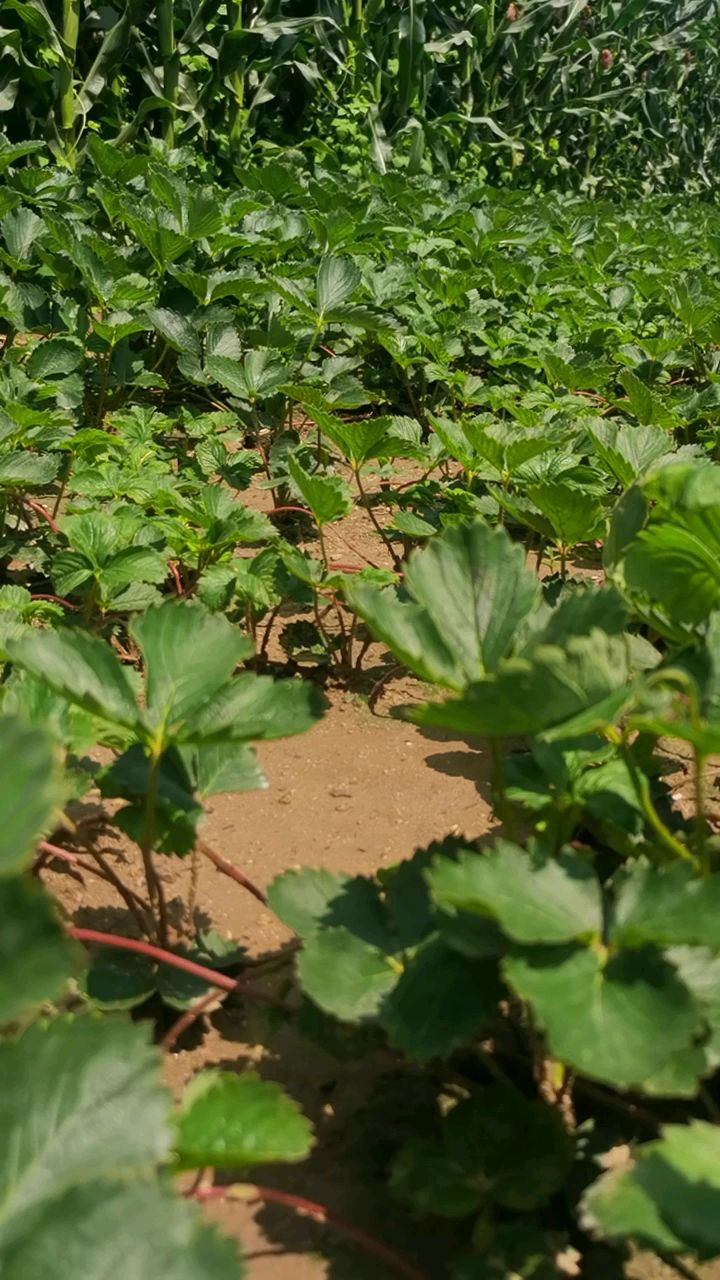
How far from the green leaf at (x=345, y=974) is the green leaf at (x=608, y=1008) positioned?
18 centimetres

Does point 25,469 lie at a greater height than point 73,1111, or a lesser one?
lesser

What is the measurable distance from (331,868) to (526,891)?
79cm

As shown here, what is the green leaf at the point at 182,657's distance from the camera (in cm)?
122

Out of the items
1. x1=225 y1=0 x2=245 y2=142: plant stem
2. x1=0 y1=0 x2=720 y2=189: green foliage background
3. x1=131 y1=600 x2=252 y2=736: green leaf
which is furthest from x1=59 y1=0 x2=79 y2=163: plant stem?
x1=131 y1=600 x2=252 y2=736: green leaf

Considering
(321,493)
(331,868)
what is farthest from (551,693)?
(321,493)

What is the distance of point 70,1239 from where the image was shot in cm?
72

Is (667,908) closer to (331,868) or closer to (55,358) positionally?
(331,868)

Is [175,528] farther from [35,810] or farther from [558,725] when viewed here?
[35,810]

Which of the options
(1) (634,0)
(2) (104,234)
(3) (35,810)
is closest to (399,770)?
(3) (35,810)

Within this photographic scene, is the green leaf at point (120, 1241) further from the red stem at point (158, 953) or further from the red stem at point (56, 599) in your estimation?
the red stem at point (56, 599)

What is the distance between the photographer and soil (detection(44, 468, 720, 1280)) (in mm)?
1177

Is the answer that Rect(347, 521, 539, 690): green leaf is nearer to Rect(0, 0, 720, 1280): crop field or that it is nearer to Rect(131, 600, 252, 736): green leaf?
Rect(0, 0, 720, 1280): crop field

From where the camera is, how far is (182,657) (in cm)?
126

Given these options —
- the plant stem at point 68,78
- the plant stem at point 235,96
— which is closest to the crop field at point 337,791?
the plant stem at point 68,78
